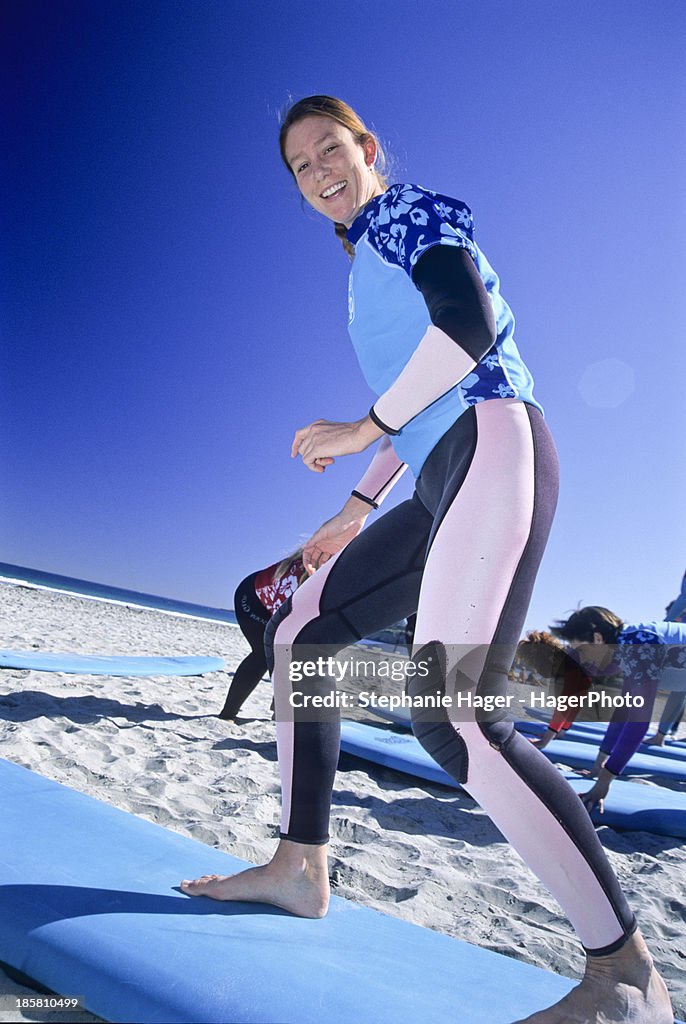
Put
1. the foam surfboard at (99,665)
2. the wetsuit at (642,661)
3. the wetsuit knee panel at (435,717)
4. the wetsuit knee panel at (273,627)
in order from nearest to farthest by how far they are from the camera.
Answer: the wetsuit knee panel at (435,717) < the wetsuit knee panel at (273,627) < the wetsuit at (642,661) < the foam surfboard at (99,665)

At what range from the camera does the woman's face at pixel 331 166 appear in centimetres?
154

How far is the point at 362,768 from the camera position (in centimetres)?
367

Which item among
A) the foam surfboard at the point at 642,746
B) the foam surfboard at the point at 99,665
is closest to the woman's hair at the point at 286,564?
the foam surfboard at the point at 99,665

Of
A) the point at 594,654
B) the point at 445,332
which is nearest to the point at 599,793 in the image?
the point at 594,654

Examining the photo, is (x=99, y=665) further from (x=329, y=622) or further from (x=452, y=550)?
(x=452, y=550)

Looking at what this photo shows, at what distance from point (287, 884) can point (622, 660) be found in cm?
302

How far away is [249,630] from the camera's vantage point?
3939mm

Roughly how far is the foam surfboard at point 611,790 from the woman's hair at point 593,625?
35.0 inches

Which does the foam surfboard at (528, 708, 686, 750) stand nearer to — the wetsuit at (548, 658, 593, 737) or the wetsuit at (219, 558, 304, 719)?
the wetsuit at (548, 658, 593, 737)

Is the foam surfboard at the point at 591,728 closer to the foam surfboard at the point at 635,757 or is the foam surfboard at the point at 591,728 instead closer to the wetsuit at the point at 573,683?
the foam surfboard at the point at 635,757

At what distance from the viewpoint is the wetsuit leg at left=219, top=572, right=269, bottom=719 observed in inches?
155

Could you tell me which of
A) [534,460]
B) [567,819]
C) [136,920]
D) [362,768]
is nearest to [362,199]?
[534,460]

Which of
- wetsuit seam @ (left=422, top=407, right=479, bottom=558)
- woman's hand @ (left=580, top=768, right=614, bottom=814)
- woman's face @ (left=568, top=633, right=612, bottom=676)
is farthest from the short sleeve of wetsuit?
woman's face @ (left=568, top=633, right=612, bottom=676)

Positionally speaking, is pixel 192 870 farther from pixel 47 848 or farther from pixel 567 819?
pixel 567 819
